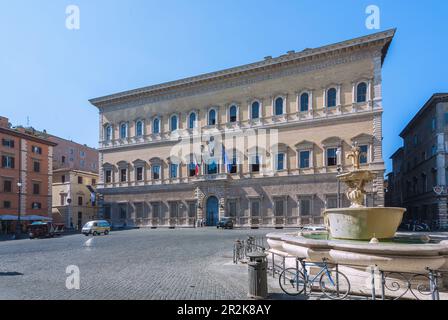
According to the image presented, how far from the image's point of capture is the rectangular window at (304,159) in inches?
1436

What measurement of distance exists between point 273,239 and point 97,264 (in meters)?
6.44

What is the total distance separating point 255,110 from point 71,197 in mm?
30212

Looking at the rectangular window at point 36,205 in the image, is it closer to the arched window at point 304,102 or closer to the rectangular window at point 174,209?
the rectangular window at point 174,209

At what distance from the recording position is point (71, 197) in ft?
169

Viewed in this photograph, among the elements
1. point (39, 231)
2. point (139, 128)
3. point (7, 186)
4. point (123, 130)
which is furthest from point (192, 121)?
point (7, 186)

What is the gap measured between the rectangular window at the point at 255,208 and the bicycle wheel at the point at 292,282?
2916cm

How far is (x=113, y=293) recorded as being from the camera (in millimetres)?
8164

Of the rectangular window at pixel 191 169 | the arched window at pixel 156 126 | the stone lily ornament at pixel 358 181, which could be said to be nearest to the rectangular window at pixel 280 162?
the rectangular window at pixel 191 169

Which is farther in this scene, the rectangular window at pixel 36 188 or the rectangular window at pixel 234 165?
Answer: the rectangular window at pixel 36 188

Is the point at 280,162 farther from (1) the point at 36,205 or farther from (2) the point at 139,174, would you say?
(1) the point at 36,205

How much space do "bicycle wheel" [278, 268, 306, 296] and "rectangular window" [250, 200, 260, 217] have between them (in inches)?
1148

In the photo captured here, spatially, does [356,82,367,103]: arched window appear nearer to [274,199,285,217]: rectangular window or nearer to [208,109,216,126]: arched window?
[274,199,285,217]: rectangular window
